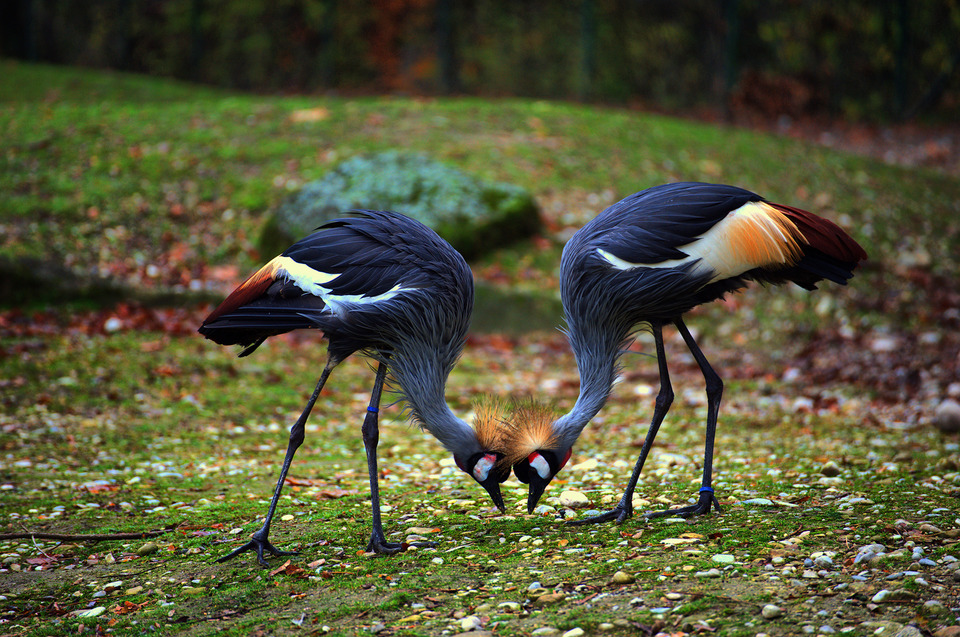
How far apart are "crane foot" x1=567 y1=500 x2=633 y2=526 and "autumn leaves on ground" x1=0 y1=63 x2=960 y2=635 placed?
0.06 m

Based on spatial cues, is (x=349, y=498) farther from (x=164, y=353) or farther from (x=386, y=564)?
(x=164, y=353)

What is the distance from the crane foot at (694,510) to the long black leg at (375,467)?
129 cm

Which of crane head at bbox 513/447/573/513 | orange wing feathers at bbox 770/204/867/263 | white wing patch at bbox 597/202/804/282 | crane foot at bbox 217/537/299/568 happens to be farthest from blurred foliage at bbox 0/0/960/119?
crane foot at bbox 217/537/299/568

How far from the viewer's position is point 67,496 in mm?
5242

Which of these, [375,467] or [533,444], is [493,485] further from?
[375,467]

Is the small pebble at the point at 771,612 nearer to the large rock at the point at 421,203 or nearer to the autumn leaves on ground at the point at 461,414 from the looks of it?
the autumn leaves on ground at the point at 461,414

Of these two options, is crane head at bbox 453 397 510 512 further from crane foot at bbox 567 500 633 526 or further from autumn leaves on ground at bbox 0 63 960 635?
crane foot at bbox 567 500 633 526

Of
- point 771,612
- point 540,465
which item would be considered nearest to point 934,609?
point 771,612

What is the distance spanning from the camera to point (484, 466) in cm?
440

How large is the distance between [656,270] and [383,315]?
1.51 meters

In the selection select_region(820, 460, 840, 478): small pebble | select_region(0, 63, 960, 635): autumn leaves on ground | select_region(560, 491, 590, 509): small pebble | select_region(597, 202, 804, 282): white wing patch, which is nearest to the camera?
select_region(0, 63, 960, 635): autumn leaves on ground

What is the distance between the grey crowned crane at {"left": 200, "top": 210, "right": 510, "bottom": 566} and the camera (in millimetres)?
4398

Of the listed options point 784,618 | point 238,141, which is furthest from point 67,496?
point 238,141

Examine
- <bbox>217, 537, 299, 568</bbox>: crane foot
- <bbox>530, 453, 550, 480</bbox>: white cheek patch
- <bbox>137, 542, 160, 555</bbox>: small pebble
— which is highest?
<bbox>530, 453, 550, 480</bbox>: white cheek patch
